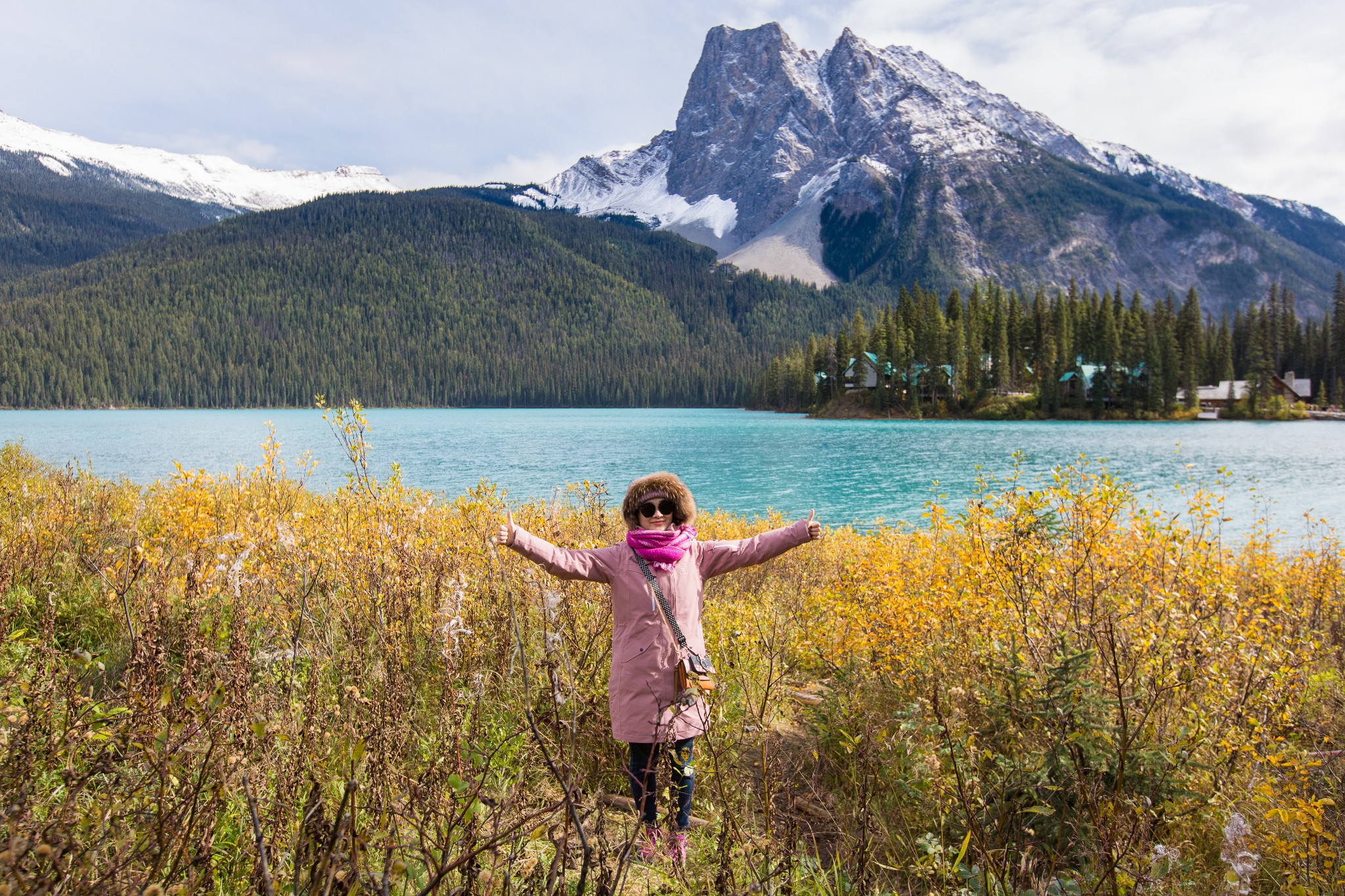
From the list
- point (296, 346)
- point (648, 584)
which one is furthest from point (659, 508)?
point (296, 346)

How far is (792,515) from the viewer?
64.2ft

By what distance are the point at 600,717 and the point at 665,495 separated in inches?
67.2

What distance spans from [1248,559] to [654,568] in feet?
30.0

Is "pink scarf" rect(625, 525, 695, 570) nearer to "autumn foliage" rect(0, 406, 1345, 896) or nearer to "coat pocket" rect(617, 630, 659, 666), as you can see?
"coat pocket" rect(617, 630, 659, 666)

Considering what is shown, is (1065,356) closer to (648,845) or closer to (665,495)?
(665,495)

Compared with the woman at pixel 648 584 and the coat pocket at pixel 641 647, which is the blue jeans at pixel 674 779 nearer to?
the woman at pixel 648 584

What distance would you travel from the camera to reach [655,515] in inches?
145

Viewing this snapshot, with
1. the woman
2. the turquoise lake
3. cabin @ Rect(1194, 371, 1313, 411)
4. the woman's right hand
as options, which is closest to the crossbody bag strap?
the woman

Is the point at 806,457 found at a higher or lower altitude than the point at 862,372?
lower

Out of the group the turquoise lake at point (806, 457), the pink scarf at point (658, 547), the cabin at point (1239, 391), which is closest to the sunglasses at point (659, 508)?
the pink scarf at point (658, 547)

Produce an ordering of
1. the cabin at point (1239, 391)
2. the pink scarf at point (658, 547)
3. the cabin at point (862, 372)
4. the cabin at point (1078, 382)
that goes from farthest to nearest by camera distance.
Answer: the cabin at point (862, 372) → the cabin at point (1078, 382) → the cabin at point (1239, 391) → the pink scarf at point (658, 547)

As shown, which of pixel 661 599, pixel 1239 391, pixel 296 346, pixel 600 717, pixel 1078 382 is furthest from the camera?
pixel 296 346

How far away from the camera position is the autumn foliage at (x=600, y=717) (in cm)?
187

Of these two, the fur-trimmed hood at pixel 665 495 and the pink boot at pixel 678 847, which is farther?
the fur-trimmed hood at pixel 665 495
